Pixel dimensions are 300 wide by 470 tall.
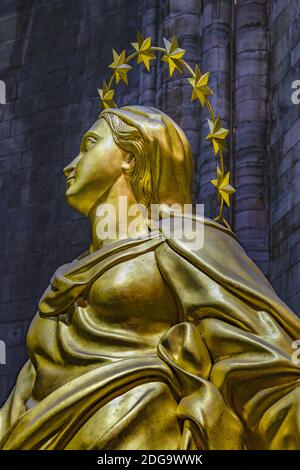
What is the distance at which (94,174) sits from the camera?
14.0 feet

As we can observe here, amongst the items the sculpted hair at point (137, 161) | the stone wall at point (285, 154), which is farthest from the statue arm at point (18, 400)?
the stone wall at point (285, 154)

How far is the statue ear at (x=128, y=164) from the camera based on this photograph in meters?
4.27

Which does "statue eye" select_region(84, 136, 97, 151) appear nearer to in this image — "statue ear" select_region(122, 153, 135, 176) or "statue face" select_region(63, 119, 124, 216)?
"statue face" select_region(63, 119, 124, 216)

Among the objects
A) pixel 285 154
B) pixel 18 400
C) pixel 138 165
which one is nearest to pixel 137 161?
pixel 138 165

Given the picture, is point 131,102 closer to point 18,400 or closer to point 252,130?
point 252,130

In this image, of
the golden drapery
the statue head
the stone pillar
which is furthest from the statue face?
the stone pillar

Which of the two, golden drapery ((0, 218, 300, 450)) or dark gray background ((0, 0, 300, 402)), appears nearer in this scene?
golden drapery ((0, 218, 300, 450))

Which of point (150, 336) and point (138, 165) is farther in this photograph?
point (138, 165)

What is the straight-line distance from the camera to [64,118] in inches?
385

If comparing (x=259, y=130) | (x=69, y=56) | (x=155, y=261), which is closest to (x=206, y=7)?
(x=259, y=130)

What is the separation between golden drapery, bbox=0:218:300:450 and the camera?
3.47 meters

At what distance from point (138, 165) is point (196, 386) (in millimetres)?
1095
